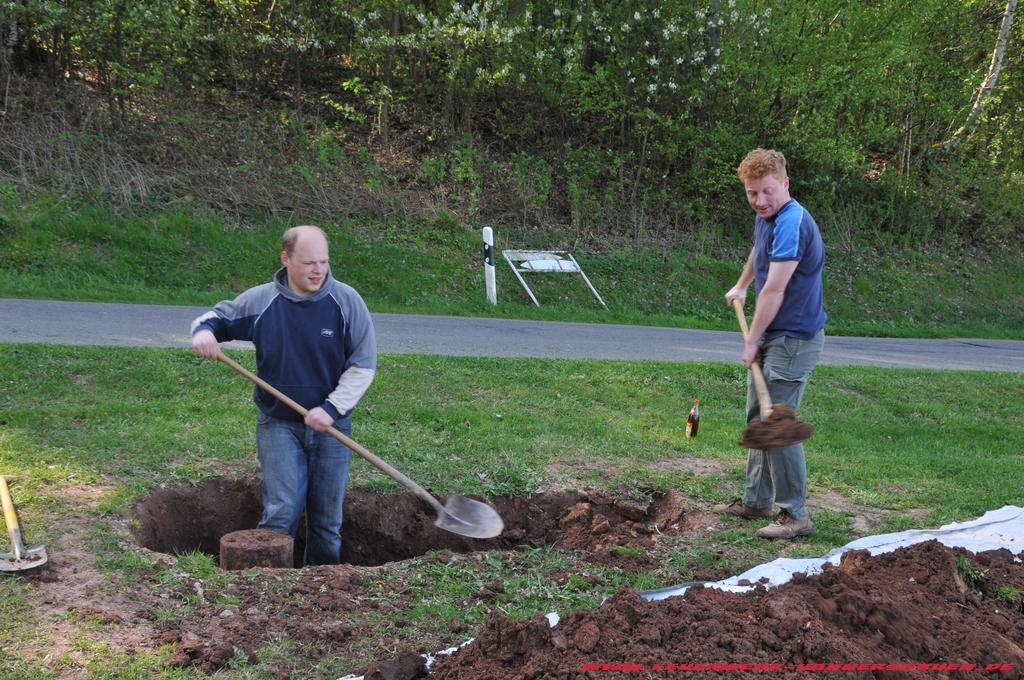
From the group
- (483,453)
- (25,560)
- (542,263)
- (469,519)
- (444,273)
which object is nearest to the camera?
(25,560)

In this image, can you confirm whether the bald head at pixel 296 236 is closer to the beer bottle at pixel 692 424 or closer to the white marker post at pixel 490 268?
the beer bottle at pixel 692 424

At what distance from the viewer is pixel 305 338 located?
4836 millimetres

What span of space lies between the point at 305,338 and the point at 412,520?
1.80 meters

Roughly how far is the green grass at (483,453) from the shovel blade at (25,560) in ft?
0.42

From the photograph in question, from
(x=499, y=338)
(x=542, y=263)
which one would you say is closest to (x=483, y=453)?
(x=499, y=338)

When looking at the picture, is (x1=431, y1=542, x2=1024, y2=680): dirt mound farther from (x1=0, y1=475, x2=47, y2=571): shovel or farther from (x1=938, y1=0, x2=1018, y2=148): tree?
(x1=938, y1=0, x2=1018, y2=148): tree

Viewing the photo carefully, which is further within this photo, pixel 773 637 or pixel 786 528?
→ pixel 786 528

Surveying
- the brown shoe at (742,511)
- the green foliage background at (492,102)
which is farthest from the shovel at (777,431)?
the green foliage background at (492,102)

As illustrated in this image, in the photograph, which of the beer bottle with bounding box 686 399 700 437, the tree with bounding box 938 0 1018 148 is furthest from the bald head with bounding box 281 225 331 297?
the tree with bounding box 938 0 1018 148

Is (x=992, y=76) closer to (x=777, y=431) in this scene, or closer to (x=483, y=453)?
(x=483, y=453)

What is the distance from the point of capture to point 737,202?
18828 millimetres

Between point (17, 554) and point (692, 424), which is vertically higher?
point (692, 424)

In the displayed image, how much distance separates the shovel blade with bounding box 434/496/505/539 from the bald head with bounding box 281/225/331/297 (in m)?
1.45

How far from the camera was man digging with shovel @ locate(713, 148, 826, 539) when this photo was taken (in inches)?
202
